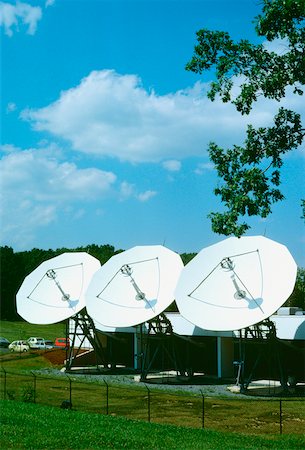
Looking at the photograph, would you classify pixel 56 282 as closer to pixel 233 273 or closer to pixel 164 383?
pixel 164 383

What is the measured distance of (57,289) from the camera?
4878 centimetres

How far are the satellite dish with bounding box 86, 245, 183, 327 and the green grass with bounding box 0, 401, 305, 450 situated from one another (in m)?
15.6

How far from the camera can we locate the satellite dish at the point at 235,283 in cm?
3300

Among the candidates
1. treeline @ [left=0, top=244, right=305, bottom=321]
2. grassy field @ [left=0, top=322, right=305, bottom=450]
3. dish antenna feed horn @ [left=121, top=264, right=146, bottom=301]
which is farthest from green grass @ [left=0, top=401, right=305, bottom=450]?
treeline @ [left=0, top=244, right=305, bottom=321]

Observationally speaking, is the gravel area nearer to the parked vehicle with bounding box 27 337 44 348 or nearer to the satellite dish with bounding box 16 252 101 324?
the satellite dish with bounding box 16 252 101 324

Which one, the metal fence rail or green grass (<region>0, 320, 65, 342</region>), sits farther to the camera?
green grass (<region>0, 320, 65, 342</region>)

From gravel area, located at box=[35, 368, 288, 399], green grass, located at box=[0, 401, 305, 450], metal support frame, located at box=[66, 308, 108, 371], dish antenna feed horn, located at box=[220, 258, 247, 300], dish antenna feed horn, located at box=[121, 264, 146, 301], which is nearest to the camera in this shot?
green grass, located at box=[0, 401, 305, 450]

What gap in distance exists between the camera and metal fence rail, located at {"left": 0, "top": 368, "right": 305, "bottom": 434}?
989 inches

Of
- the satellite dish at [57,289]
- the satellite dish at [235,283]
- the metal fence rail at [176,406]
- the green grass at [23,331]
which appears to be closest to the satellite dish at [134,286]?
the satellite dish at [235,283]

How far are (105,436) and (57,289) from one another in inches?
1176

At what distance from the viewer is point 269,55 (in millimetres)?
22078

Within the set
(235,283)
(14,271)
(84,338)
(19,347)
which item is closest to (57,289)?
(84,338)

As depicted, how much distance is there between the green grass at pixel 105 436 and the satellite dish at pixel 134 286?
15560mm

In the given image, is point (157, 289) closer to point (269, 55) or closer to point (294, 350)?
point (294, 350)
